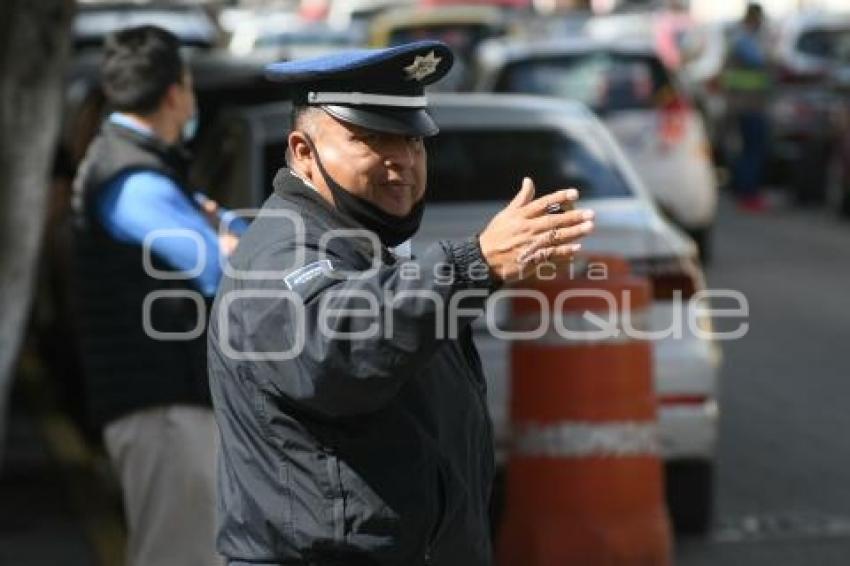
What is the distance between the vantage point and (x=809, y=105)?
872 inches

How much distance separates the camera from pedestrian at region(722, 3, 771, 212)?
21922mm

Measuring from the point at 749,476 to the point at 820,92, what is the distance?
13.2 metres

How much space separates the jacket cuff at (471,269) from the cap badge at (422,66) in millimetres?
471

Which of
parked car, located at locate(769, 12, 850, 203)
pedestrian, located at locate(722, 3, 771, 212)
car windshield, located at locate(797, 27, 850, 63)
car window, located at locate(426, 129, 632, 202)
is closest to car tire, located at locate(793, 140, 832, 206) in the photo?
parked car, located at locate(769, 12, 850, 203)

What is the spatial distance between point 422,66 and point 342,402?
67cm

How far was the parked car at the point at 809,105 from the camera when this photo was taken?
21922mm

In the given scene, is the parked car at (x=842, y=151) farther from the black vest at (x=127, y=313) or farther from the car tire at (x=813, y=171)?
the black vest at (x=127, y=313)

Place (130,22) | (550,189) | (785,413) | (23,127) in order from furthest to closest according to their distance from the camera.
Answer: (130,22), (785,413), (550,189), (23,127)

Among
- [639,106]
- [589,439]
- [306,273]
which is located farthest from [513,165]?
[639,106]

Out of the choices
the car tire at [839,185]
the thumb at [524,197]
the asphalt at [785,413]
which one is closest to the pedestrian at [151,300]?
the thumb at [524,197]

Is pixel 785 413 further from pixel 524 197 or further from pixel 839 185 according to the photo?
pixel 839 185

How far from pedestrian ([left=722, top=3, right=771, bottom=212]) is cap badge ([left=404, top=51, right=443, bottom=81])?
18178mm

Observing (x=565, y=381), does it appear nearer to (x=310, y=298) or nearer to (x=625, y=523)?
(x=625, y=523)

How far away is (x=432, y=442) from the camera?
3.77 meters
